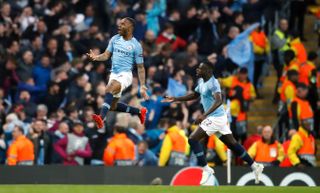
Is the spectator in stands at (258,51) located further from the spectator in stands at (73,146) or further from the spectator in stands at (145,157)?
the spectator in stands at (73,146)

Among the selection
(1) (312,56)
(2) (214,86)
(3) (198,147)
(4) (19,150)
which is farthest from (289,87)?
(4) (19,150)

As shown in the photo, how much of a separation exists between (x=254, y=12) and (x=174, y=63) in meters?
2.95

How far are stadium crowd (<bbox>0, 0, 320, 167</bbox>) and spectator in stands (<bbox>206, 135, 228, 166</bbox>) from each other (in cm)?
2

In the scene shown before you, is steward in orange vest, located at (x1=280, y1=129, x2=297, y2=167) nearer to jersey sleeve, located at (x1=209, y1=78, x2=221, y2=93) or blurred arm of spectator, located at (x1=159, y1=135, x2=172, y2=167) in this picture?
blurred arm of spectator, located at (x1=159, y1=135, x2=172, y2=167)

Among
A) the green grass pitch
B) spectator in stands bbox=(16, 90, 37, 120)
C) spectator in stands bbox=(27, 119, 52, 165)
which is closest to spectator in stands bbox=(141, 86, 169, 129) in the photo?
spectator in stands bbox=(16, 90, 37, 120)

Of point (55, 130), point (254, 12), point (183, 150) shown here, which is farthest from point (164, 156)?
point (254, 12)

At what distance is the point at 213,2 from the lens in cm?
3400

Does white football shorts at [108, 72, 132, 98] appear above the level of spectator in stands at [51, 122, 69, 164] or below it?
above

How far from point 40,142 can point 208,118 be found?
5199 millimetres

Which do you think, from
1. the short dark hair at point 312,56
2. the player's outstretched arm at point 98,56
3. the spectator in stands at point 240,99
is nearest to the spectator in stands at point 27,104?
the spectator in stands at point 240,99

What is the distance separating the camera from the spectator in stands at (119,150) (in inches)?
1097

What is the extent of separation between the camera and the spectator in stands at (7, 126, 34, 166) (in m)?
27.6

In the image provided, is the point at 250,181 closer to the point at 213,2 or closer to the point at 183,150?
the point at 183,150

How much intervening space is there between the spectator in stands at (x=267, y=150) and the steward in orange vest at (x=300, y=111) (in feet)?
3.54
